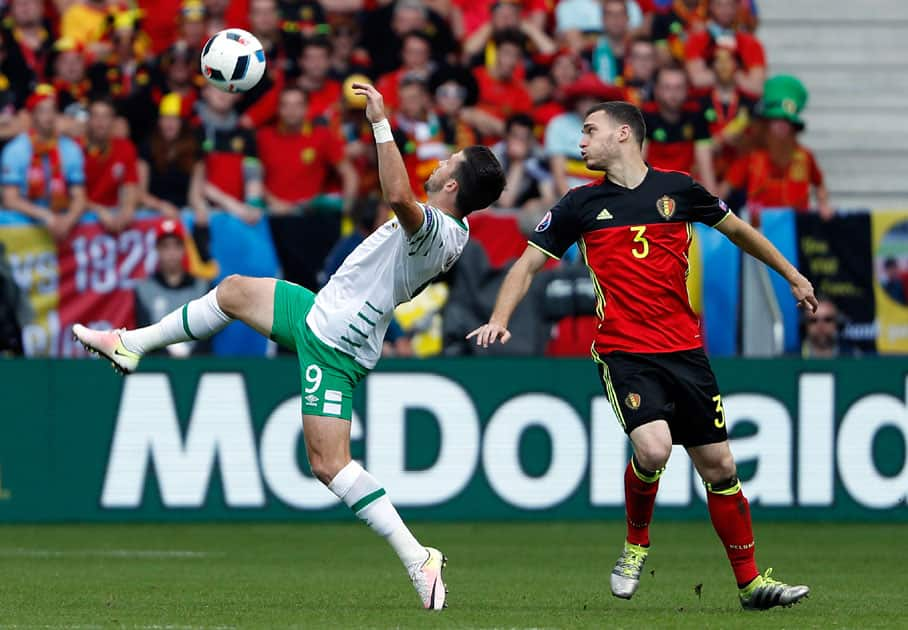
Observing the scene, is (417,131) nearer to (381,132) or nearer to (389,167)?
(381,132)

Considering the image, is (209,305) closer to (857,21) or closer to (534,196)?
(534,196)

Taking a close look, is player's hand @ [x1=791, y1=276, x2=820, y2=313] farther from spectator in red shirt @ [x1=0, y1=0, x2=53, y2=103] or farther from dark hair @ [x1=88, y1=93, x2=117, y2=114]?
spectator in red shirt @ [x1=0, y1=0, x2=53, y2=103]

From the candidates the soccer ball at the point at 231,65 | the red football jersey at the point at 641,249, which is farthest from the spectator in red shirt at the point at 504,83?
the red football jersey at the point at 641,249

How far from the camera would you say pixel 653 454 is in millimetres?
8133

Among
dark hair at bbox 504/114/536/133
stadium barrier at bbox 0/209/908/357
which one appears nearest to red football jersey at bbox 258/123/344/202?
stadium barrier at bbox 0/209/908/357

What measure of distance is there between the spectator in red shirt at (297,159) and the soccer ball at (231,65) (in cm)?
672

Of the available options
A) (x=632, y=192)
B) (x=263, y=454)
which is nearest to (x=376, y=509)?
(x=632, y=192)

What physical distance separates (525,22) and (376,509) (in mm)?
11263

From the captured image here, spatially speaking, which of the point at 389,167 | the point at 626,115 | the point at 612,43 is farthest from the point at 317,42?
the point at 389,167

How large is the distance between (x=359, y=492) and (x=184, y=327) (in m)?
1.22

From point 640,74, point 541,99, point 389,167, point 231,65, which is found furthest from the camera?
point 640,74

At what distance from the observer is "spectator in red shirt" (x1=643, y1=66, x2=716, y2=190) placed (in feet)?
53.6

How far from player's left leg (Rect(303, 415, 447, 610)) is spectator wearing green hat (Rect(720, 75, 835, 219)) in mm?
8774

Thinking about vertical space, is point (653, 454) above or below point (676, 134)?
below
